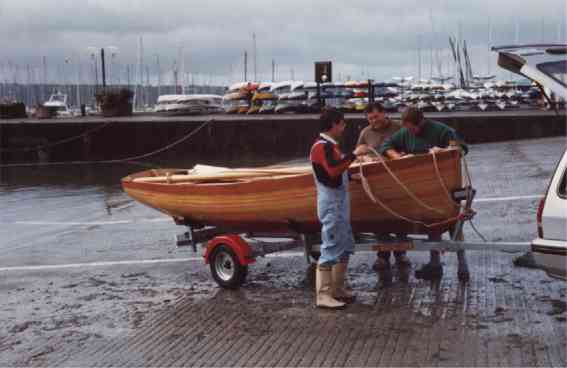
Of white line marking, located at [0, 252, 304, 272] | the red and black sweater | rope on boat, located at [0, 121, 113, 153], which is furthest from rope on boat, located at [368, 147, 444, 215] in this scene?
rope on boat, located at [0, 121, 113, 153]

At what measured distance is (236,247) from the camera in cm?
847

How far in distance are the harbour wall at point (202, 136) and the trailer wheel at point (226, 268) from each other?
55.9 feet

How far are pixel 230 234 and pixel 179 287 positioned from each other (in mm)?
809

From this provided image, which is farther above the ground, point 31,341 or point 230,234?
point 230,234

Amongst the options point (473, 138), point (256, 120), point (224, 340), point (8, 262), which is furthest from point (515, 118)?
point (224, 340)

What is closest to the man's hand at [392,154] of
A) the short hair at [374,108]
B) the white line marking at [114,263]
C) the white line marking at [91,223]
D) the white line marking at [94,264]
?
the short hair at [374,108]

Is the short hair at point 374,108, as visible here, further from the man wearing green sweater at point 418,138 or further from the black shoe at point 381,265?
the black shoe at point 381,265

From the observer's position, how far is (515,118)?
1049 inches

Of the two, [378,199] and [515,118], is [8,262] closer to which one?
[378,199]

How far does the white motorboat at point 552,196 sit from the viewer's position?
6.29 m

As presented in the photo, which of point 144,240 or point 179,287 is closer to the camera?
point 179,287

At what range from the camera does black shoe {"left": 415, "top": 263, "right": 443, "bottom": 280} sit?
8.65m

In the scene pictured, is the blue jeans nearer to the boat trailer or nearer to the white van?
the boat trailer

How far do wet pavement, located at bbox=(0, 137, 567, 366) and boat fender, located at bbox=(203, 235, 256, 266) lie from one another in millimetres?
353
